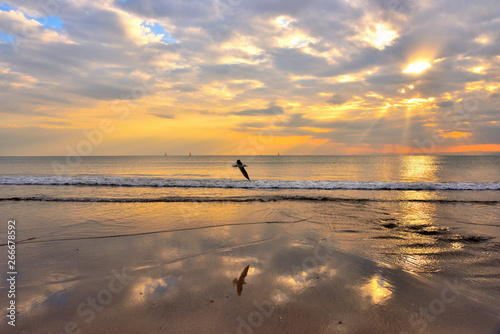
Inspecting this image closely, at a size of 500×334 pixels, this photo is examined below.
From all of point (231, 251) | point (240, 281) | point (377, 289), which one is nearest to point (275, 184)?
point (231, 251)

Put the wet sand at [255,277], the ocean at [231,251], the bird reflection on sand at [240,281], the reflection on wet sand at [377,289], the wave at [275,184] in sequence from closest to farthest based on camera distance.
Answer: the wet sand at [255,277] < the ocean at [231,251] < the reflection on wet sand at [377,289] < the bird reflection on sand at [240,281] < the wave at [275,184]

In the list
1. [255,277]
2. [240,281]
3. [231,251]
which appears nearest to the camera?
[240,281]

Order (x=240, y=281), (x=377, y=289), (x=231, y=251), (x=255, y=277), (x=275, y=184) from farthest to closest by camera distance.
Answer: (x=275, y=184)
(x=231, y=251)
(x=255, y=277)
(x=240, y=281)
(x=377, y=289)

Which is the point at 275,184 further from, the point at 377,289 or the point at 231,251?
the point at 377,289

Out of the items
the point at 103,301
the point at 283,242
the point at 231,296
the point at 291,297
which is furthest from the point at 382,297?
the point at 103,301

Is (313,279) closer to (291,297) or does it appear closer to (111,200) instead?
(291,297)

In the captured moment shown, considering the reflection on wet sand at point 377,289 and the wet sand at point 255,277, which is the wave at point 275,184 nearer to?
the wet sand at point 255,277

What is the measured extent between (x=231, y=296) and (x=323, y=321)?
1445 millimetres

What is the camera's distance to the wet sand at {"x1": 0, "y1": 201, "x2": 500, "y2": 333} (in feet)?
11.9

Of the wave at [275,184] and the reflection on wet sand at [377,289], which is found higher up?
the reflection on wet sand at [377,289]

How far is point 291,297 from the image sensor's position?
167 inches

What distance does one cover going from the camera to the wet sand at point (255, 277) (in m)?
3.64

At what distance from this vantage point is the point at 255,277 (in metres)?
4.98

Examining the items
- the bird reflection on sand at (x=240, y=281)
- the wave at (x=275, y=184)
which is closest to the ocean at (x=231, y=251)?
the bird reflection on sand at (x=240, y=281)
